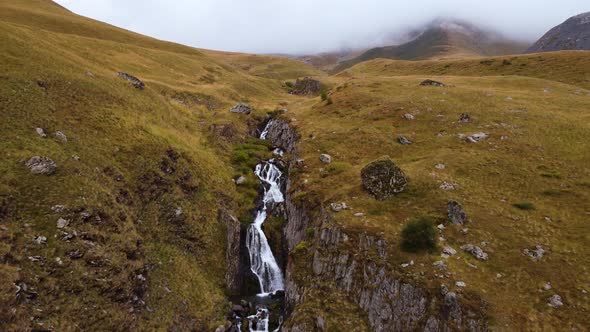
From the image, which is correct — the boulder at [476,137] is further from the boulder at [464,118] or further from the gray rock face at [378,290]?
the gray rock face at [378,290]

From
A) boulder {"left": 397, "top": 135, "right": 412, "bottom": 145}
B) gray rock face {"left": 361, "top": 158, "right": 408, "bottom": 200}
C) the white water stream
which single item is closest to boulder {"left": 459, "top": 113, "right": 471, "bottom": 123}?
boulder {"left": 397, "top": 135, "right": 412, "bottom": 145}

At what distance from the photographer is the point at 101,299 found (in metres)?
24.8

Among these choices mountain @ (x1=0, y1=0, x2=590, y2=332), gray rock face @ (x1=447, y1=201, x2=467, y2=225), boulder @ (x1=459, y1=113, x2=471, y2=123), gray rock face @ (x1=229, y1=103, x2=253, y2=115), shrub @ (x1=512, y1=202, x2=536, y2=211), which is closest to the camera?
mountain @ (x1=0, y1=0, x2=590, y2=332)

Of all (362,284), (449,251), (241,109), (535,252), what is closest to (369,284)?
(362,284)

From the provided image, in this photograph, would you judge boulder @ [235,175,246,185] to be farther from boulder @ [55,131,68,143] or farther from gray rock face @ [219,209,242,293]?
boulder @ [55,131,68,143]

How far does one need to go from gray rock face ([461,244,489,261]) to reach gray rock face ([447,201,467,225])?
3.06 metres

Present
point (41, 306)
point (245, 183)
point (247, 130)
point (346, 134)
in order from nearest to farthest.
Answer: point (41, 306), point (245, 183), point (346, 134), point (247, 130)

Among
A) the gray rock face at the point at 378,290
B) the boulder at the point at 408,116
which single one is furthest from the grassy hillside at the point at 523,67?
the gray rock face at the point at 378,290

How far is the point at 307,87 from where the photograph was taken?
4850 inches

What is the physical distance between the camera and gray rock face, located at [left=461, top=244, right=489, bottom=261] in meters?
26.6

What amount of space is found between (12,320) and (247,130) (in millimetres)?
53670

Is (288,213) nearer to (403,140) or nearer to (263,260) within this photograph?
(263,260)

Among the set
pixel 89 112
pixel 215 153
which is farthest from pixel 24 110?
pixel 215 153

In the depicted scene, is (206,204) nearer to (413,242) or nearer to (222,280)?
(222,280)
